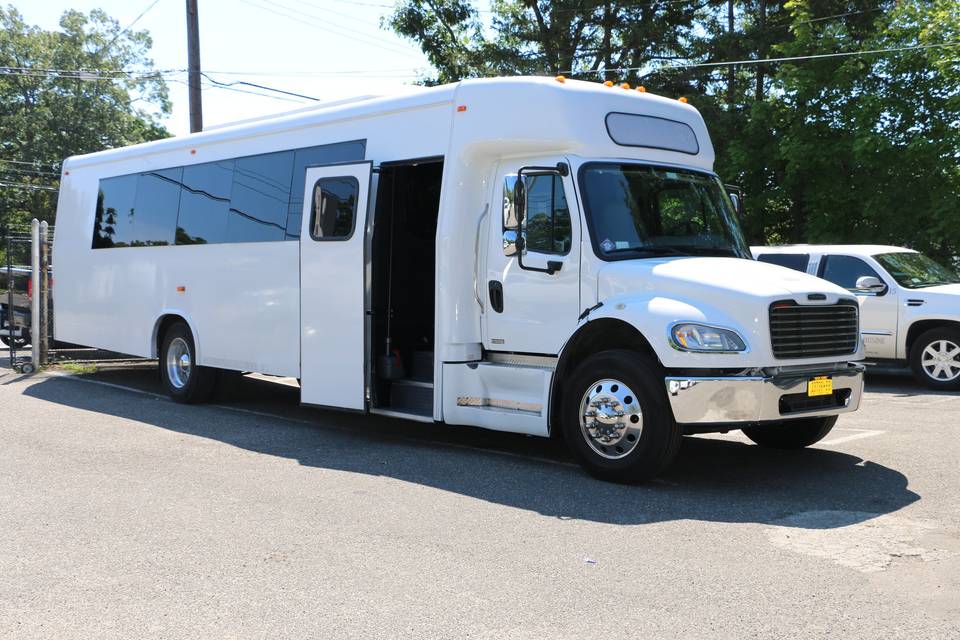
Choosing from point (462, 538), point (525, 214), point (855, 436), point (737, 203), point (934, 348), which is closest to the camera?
point (462, 538)

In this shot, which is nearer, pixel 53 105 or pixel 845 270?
pixel 845 270

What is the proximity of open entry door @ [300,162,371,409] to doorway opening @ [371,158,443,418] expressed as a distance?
17 centimetres

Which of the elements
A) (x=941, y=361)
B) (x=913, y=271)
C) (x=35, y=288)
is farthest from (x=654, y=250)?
(x=35, y=288)

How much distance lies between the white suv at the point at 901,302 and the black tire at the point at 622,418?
7205 mm

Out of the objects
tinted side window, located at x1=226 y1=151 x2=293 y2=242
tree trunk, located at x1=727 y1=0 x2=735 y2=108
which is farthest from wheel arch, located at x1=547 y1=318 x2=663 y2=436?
tree trunk, located at x1=727 y1=0 x2=735 y2=108

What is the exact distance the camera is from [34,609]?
4.72 m

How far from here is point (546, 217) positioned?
805 cm

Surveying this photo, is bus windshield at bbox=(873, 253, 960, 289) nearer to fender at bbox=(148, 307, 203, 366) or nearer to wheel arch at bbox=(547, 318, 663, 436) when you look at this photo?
wheel arch at bbox=(547, 318, 663, 436)

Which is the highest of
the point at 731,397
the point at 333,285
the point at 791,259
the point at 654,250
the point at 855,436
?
the point at 791,259

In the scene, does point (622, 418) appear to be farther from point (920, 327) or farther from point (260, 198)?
point (920, 327)

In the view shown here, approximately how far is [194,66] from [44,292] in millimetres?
7259

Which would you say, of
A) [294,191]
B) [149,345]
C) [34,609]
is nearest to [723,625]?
[34,609]

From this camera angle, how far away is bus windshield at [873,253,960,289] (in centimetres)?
1400

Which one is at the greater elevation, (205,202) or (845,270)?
(205,202)
